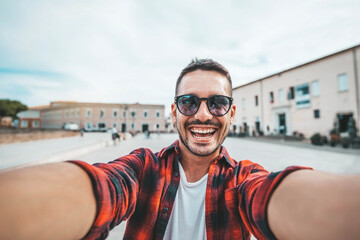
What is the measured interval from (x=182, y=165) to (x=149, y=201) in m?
0.36

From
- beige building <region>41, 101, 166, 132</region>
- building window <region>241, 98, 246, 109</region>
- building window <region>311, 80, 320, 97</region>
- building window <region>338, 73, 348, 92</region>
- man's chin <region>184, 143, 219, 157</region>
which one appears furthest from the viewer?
beige building <region>41, 101, 166, 132</region>

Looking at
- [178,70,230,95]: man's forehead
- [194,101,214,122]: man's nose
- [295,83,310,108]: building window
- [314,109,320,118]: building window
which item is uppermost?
[295,83,310,108]: building window

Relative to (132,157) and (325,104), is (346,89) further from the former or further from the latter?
(132,157)

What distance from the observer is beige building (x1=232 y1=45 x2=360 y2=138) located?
13094 mm

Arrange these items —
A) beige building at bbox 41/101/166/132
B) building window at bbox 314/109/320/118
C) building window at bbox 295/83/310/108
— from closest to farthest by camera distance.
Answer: building window at bbox 314/109/320/118 → building window at bbox 295/83/310/108 → beige building at bbox 41/101/166/132

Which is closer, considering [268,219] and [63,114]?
[268,219]

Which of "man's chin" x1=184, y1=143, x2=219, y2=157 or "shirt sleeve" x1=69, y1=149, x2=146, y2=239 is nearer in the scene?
"shirt sleeve" x1=69, y1=149, x2=146, y2=239

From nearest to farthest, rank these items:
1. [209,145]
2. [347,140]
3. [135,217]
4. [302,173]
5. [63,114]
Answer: [302,173] → [135,217] → [209,145] → [347,140] → [63,114]

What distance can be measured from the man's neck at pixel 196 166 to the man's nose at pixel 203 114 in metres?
0.28

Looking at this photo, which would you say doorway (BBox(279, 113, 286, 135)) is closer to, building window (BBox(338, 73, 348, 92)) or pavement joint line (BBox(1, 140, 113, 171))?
building window (BBox(338, 73, 348, 92))

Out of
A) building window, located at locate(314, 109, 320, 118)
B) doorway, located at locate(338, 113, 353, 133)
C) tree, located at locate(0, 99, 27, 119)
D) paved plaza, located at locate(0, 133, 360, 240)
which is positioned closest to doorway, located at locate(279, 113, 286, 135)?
building window, located at locate(314, 109, 320, 118)

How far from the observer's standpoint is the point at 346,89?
43.4ft

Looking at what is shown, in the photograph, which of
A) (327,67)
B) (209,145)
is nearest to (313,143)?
(327,67)

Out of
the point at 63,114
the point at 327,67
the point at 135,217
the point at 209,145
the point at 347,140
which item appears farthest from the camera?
the point at 63,114
